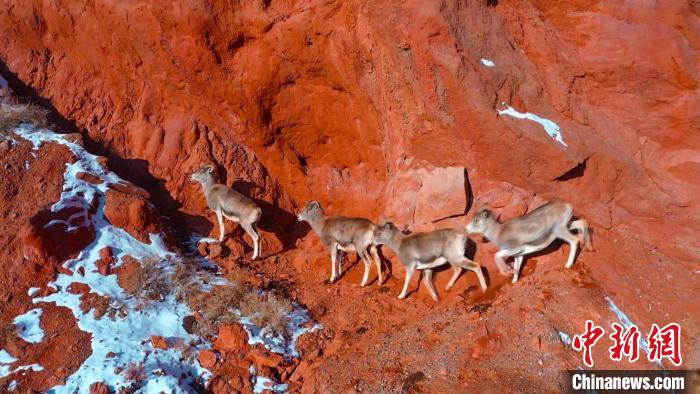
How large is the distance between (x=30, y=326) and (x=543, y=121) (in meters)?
10.2

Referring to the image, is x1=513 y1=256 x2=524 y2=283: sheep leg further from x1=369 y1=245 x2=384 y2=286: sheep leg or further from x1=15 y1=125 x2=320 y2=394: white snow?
x1=15 y1=125 x2=320 y2=394: white snow

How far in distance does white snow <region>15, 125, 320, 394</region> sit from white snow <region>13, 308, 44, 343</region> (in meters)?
0.32

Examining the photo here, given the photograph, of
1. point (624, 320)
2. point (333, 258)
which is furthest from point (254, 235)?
point (624, 320)

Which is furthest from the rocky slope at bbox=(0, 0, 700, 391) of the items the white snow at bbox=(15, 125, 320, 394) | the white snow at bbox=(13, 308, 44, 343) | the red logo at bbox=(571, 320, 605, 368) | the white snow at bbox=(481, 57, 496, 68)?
the white snow at bbox=(13, 308, 44, 343)

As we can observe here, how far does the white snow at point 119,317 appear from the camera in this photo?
26.2ft

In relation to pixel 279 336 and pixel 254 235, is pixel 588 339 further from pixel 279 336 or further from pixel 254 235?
pixel 254 235

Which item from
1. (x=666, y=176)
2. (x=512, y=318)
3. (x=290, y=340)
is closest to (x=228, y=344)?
(x=290, y=340)

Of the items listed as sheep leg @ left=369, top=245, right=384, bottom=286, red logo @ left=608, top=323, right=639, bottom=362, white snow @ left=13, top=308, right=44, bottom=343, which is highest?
white snow @ left=13, top=308, right=44, bottom=343

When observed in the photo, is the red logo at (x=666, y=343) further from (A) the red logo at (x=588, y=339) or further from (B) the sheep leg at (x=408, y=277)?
(B) the sheep leg at (x=408, y=277)

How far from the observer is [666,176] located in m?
10.9

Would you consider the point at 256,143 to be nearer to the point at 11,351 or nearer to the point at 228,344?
the point at 228,344

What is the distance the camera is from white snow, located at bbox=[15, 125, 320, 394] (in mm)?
7988

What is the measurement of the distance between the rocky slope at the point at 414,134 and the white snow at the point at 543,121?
49 mm

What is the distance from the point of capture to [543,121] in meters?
10.6
